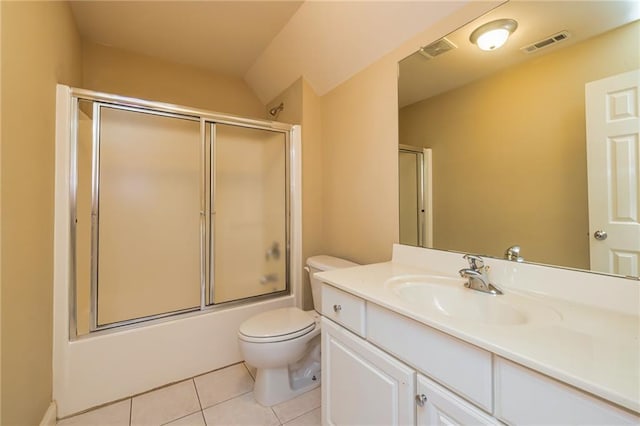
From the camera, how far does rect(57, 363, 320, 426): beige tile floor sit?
1327 millimetres

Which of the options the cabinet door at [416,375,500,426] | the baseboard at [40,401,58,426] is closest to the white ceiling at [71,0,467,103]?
the cabinet door at [416,375,500,426]

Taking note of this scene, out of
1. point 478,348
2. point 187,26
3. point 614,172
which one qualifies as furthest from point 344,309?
point 187,26

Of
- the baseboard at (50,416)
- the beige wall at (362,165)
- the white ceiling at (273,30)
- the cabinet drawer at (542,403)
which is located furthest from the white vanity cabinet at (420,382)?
the white ceiling at (273,30)

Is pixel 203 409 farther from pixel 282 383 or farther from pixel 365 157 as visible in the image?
pixel 365 157

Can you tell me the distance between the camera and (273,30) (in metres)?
1.93

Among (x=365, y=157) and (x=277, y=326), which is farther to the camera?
(x=365, y=157)

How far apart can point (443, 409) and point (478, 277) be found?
491 mm

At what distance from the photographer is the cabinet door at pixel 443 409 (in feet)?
2.11

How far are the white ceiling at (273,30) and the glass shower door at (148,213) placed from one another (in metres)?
0.64

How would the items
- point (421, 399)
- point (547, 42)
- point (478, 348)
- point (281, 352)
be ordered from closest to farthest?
point (478, 348)
point (421, 399)
point (547, 42)
point (281, 352)

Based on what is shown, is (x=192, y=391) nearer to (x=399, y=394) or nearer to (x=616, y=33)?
(x=399, y=394)

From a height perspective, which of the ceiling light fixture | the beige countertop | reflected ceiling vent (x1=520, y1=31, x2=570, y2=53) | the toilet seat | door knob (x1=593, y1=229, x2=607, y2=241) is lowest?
the toilet seat

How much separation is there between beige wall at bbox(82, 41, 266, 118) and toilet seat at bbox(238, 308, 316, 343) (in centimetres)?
204

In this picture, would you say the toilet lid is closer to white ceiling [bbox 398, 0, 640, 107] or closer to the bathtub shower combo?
the bathtub shower combo
